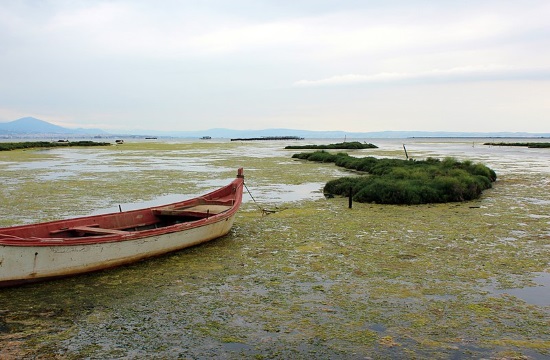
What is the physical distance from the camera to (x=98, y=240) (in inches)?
295

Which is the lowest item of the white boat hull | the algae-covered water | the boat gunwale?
the algae-covered water

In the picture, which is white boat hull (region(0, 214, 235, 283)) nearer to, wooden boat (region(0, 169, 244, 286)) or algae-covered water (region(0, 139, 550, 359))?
wooden boat (region(0, 169, 244, 286))

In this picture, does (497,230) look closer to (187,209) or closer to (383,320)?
(383,320)

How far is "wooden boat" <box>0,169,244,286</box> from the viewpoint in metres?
6.68

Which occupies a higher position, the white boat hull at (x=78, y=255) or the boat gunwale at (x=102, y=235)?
the boat gunwale at (x=102, y=235)

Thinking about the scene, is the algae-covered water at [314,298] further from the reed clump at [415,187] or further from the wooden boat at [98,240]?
the reed clump at [415,187]

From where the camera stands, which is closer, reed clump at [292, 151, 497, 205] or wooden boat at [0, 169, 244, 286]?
wooden boat at [0, 169, 244, 286]

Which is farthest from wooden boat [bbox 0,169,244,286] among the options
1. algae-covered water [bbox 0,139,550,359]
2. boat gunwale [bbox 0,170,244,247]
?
algae-covered water [bbox 0,139,550,359]

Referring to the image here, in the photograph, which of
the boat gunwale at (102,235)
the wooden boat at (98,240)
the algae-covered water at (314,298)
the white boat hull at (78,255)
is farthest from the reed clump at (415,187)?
the white boat hull at (78,255)

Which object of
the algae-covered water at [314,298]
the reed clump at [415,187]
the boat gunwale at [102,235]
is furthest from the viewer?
the reed clump at [415,187]

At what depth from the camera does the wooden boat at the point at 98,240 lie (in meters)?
6.68

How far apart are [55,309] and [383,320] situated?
4133 mm

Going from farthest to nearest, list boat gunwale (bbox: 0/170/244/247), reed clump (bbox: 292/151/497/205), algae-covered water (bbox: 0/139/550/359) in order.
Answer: reed clump (bbox: 292/151/497/205)
boat gunwale (bbox: 0/170/244/247)
algae-covered water (bbox: 0/139/550/359)

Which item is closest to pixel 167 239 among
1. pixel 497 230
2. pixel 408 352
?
pixel 408 352
